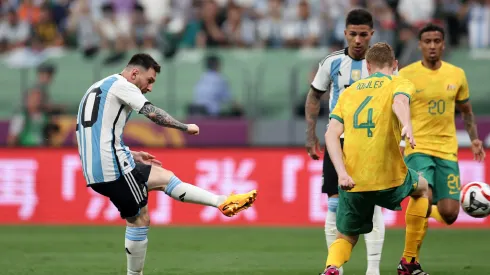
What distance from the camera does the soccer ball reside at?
10.4 m

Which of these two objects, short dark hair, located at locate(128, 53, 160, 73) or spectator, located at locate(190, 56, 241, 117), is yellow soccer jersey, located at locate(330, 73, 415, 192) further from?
spectator, located at locate(190, 56, 241, 117)

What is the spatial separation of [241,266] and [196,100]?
7.20m

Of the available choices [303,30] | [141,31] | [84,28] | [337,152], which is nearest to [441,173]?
[337,152]

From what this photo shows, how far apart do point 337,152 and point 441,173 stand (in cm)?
313

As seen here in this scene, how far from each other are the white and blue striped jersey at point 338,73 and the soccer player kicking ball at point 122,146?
→ 4.96 feet

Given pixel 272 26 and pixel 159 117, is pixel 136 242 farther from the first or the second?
pixel 272 26

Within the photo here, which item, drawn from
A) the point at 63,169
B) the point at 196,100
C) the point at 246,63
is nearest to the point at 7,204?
the point at 63,169

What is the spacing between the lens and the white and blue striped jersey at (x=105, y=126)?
846 cm

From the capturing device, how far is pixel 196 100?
17312 millimetres

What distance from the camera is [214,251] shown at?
12.0 metres

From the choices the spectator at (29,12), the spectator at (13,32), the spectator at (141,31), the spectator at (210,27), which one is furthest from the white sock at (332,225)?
the spectator at (29,12)

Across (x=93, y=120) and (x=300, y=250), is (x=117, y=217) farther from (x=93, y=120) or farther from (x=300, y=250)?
(x=93, y=120)

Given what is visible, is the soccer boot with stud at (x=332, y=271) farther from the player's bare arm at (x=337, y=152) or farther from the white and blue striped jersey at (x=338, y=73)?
the white and blue striped jersey at (x=338, y=73)

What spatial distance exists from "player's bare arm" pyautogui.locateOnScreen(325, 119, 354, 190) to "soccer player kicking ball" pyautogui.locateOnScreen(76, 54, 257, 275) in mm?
1146
